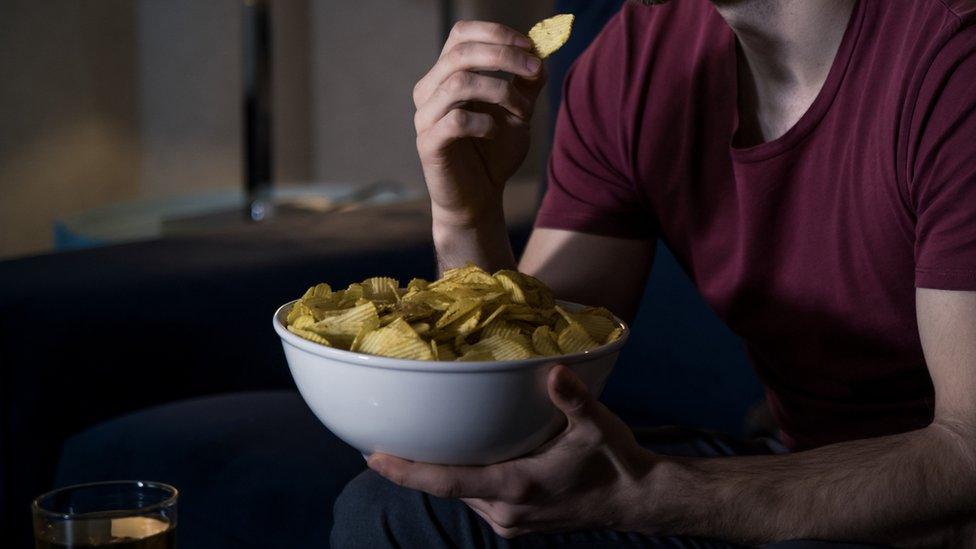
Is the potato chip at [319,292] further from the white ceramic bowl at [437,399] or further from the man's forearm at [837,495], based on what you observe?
the man's forearm at [837,495]

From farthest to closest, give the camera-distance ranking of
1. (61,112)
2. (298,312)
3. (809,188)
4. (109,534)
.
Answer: (61,112) < (809,188) < (298,312) < (109,534)

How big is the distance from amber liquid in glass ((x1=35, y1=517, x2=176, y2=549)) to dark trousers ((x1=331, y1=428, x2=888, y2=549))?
284mm

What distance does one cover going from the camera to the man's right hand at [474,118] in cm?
96

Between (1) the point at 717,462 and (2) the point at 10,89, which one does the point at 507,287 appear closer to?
(1) the point at 717,462

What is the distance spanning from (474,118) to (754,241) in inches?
13.2

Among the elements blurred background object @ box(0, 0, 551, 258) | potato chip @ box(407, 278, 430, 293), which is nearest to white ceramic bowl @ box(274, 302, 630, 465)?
potato chip @ box(407, 278, 430, 293)

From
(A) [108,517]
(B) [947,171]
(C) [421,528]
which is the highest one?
(B) [947,171]

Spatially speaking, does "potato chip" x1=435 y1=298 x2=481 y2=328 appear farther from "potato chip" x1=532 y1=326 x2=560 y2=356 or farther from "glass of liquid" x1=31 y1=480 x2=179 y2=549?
"glass of liquid" x1=31 y1=480 x2=179 y2=549

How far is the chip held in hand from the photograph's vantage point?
3.09ft

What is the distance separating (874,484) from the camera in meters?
0.90

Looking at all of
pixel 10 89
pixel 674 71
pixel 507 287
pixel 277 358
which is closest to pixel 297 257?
pixel 277 358

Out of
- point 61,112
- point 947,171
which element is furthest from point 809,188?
point 61,112

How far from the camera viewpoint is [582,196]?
1294 mm

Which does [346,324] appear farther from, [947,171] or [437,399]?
[947,171]
